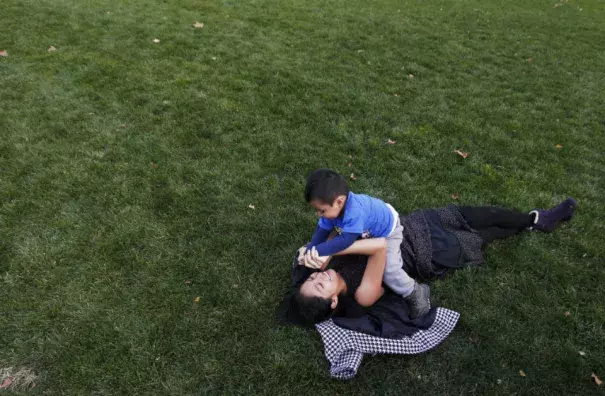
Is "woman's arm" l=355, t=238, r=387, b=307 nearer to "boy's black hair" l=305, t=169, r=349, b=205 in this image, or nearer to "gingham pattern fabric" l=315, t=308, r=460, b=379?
"gingham pattern fabric" l=315, t=308, r=460, b=379

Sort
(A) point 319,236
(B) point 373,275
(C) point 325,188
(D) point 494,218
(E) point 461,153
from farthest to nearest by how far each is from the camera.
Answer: (E) point 461,153 → (D) point 494,218 → (A) point 319,236 → (B) point 373,275 → (C) point 325,188

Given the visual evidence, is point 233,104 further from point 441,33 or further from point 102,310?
point 441,33

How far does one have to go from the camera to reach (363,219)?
3.04 m

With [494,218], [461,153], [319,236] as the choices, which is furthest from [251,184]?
[461,153]

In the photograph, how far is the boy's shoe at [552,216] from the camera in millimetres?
3953

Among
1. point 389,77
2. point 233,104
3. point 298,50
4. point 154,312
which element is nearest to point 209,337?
point 154,312

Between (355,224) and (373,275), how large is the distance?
0.51 m

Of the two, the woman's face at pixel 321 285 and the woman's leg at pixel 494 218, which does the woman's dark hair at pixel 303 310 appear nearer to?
the woman's face at pixel 321 285

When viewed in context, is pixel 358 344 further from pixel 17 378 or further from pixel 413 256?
pixel 17 378

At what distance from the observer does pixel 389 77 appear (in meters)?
7.17

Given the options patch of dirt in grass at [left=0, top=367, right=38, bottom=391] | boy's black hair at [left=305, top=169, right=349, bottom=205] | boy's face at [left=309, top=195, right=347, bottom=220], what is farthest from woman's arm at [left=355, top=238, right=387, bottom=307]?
patch of dirt in grass at [left=0, top=367, right=38, bottom=391]

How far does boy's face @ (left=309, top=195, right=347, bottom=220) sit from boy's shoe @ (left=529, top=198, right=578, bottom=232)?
2162 millimetres

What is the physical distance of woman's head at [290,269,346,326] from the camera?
3.14 metres

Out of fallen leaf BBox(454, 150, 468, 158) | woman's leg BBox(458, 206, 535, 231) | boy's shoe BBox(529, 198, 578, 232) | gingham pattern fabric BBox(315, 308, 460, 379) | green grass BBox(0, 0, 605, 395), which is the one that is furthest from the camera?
fallen leaf BBox(454, 150, 468, 158)
